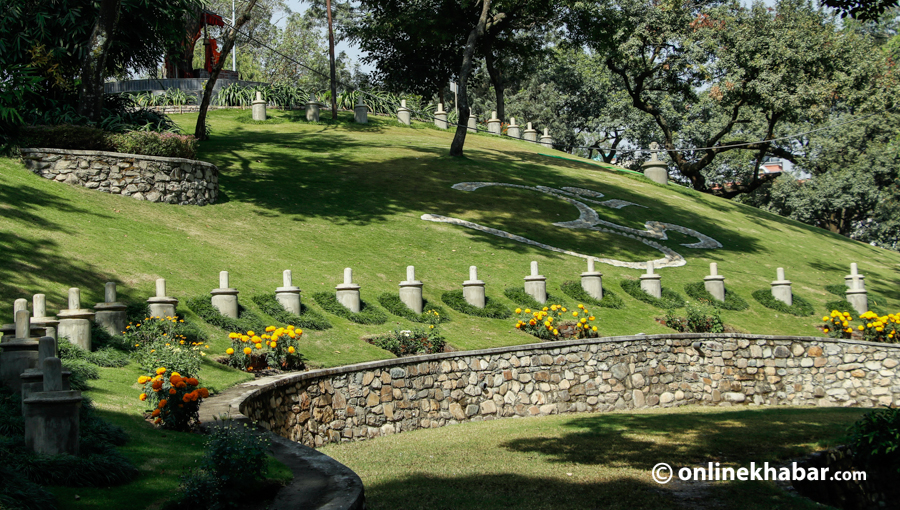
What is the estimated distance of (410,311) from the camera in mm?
18766

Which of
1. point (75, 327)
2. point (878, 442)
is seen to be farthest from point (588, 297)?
point (75, 327)

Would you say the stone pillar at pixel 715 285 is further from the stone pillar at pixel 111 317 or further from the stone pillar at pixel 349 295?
the stone pillar at pixel 111 317

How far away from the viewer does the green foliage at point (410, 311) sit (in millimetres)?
18516

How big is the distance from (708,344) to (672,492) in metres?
10.5

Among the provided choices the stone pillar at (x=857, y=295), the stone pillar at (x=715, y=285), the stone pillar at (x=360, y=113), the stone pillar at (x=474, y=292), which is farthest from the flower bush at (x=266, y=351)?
the stone pillar at (x=360, y=113)

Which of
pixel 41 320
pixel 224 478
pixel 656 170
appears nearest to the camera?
pixel 224 478

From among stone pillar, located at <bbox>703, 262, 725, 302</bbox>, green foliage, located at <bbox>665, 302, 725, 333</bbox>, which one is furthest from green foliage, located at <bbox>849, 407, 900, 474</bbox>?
stone pillar, located at <bbox>703, 262, 725, 302</bbox>

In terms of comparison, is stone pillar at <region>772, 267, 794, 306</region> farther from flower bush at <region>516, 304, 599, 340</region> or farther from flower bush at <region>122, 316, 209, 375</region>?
flower bush at <region>122, 316, 209, 375</region>

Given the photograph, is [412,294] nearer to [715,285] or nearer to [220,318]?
[220,318]

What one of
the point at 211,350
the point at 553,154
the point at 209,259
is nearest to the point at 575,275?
the point at 209,259

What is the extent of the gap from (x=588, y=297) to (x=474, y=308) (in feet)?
13.1

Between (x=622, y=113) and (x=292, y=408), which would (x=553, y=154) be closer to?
(x=622, y=113)

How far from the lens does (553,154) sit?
46.3 m

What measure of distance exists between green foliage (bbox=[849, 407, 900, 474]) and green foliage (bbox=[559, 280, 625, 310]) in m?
10.4
